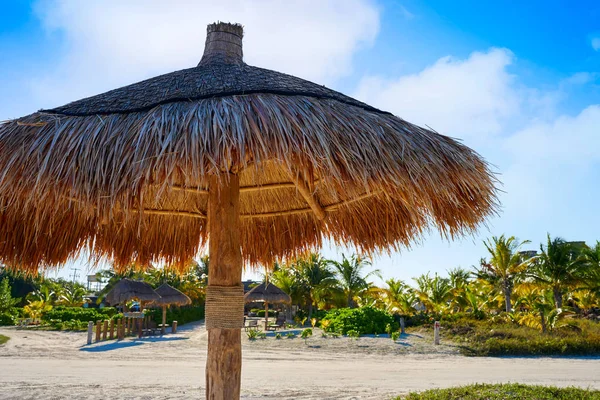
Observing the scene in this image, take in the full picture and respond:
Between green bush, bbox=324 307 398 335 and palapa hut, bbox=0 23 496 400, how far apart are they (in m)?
14.3

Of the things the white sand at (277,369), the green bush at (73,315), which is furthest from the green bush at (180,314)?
the white sand at (277,369)

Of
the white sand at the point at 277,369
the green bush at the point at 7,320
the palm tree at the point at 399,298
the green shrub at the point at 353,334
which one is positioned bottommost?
the white sand at the point at 277,369

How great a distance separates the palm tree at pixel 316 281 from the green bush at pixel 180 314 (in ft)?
24.0

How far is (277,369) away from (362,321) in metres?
8.04

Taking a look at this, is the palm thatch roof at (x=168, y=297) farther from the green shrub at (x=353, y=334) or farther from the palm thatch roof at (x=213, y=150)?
the palm thatch roof at (x=213, y=150)

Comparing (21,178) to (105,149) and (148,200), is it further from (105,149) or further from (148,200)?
(148,200)

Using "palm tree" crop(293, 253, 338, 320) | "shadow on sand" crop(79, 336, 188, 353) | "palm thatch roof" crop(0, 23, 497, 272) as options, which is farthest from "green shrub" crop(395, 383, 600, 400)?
"palm tree" crop(293, 253, 338, 320)

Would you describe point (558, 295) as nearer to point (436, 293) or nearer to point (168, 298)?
point (436, 293)

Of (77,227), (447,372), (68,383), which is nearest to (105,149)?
(77,227)

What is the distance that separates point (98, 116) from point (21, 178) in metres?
0.57

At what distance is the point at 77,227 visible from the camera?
13.8 ft

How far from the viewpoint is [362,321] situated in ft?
59.6

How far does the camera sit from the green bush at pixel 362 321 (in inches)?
704

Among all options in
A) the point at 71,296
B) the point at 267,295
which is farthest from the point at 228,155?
the point at 71,296
